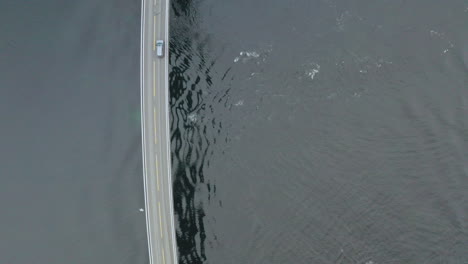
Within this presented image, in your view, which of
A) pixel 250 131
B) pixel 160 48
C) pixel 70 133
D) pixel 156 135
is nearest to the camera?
pixel 156 135

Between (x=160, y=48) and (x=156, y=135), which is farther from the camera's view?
(x=160, y=48)

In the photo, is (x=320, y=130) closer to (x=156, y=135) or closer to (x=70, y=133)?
(x=156, y=135)

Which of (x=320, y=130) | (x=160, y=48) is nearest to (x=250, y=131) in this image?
(x=320, y=130)

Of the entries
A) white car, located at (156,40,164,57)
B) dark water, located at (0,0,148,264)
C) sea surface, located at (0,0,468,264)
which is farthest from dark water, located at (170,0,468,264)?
dark water, located at (0,0,148,264)

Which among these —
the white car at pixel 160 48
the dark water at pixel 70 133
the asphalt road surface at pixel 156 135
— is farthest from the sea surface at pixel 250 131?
the white car at pixel 160 48

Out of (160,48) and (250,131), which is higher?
(160,48)

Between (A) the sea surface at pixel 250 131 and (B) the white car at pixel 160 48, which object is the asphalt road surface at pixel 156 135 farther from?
(A) the sea surface at pixel 250 131

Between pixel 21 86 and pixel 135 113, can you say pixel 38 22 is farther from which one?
pixel 135 113
